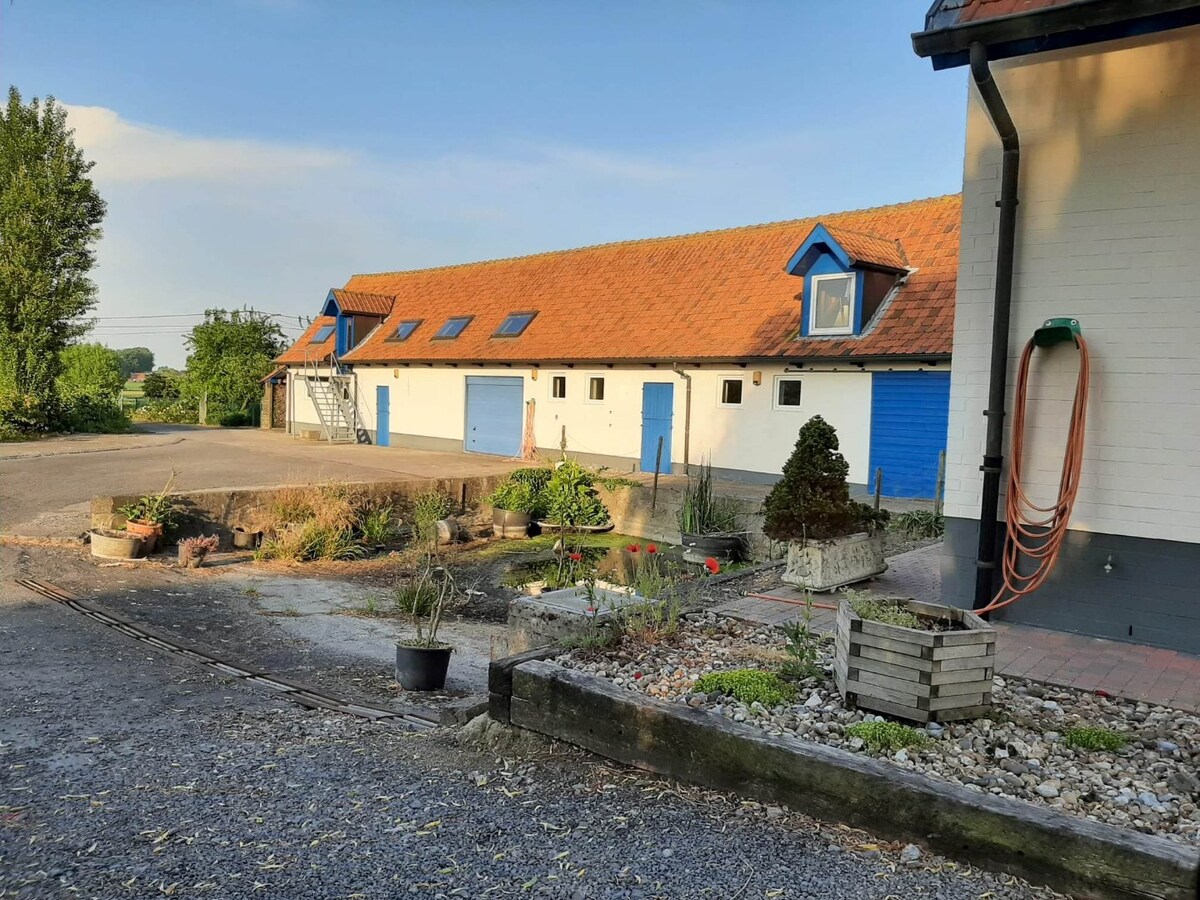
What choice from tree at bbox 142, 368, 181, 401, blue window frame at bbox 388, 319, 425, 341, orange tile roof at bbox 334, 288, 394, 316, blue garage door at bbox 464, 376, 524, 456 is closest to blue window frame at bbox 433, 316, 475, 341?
blue window frame at bbox 388, 319, 425, 341

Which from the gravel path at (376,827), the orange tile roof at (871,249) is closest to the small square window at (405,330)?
the orange tile roof at (871,249)

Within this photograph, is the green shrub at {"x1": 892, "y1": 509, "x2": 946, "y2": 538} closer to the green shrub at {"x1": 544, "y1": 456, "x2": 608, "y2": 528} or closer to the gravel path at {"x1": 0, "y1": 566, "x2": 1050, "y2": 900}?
the green shrub at {"x1": 544, "y1": 456, "x2": 608, "y2": 528}

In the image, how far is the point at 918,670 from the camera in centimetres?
396

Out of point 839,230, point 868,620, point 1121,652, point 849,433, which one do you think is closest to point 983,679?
point 868,620

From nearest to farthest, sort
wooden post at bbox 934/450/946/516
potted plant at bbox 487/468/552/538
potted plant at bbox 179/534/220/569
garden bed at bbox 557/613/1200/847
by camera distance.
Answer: garden bed at bbox 557/613/1200/847 < potted plant at bbox 179/534/220/569 < wooden post at bbox 934/450/946/516 < potted plant at bbox 487/468/552/538

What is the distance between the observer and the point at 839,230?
52.4ft

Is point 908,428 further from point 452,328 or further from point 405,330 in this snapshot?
point 405,330

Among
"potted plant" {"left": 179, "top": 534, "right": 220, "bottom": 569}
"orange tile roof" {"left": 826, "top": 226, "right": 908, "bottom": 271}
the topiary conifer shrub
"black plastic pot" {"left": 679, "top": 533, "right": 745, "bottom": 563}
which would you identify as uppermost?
"orange tile roof" {"left": 826, "top": 226, "right": 908, "bottom": 271}

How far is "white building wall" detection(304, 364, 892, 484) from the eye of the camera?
15.9 m

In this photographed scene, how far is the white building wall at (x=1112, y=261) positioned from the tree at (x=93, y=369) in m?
35.8

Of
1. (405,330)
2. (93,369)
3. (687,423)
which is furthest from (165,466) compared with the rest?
(93,369)

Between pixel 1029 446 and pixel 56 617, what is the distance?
827 cm

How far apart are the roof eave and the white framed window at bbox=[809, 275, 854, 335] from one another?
1057cm

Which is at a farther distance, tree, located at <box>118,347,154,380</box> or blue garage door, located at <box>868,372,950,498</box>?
tree, located at <box>118,347,154,380</box>
